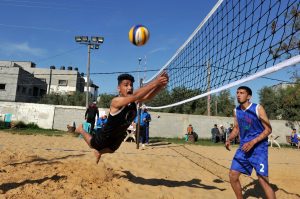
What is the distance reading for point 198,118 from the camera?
21906 millimetres

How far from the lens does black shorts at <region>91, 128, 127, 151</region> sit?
4184 mm

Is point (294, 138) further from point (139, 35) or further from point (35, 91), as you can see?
point (35, 91)

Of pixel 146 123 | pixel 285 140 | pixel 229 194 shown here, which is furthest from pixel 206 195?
pixel 285 140

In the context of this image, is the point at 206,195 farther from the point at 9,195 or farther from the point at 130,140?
the point at 130,140

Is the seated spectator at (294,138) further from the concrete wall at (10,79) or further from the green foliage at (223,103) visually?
the concrete wall at (10,79)

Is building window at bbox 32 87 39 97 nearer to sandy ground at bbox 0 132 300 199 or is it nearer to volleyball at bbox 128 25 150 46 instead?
sandy ground at bbox 0 132 300 199

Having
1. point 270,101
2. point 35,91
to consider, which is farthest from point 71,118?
point 270,101

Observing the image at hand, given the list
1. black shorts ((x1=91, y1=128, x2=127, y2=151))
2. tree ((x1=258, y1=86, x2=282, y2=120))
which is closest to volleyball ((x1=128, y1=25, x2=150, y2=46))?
black shorts ((x1=91, y1=128, x2=127, y2=151))

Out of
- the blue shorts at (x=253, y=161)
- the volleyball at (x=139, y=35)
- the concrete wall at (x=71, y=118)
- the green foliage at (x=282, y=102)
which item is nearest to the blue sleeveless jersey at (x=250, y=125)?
the blue shorts at (x=253, y=161)

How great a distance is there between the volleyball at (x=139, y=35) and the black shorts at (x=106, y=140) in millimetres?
2358

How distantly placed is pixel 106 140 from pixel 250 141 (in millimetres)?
1922

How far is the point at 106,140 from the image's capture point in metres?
4.22

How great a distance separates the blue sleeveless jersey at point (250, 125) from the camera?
3911 millimetres

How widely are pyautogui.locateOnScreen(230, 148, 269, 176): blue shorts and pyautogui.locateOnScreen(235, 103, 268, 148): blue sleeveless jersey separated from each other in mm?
105
